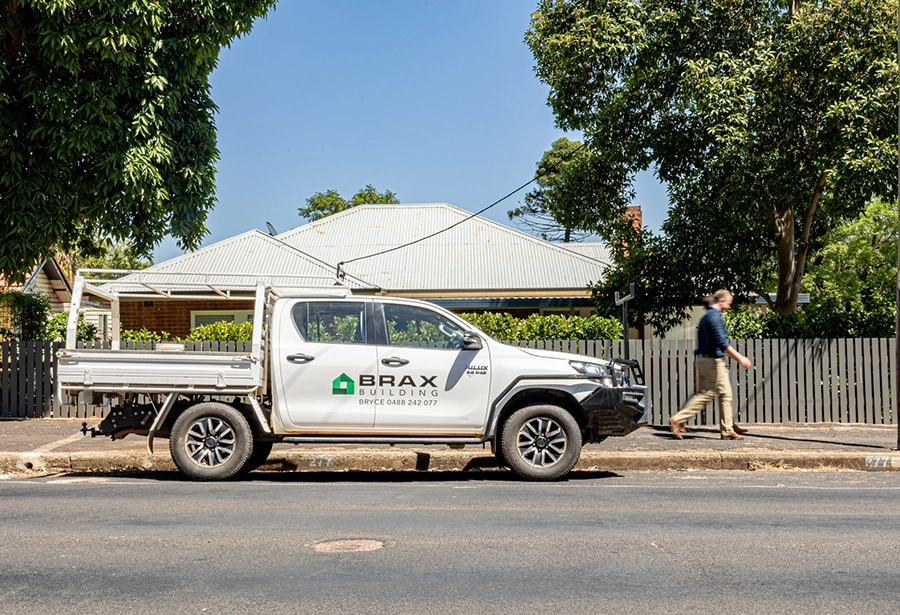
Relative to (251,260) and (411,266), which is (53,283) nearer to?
(251,260)

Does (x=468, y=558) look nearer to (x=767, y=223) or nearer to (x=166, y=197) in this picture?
(x=166, y=197)

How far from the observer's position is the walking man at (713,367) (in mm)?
11625

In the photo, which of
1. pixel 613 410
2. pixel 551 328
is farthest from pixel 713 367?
pixel 551 328

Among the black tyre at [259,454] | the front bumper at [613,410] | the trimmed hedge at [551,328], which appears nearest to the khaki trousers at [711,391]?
the front bumper at [613,410]

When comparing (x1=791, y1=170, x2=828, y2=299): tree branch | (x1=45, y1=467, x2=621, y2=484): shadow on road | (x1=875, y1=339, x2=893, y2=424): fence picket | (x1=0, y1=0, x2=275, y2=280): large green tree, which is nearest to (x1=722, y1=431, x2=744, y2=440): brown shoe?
(x1=45, y1=467, x2=621, y2=484): shadow on road

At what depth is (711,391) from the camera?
1172 cm

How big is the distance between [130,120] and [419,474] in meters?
7.15

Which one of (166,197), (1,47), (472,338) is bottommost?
(472,338)

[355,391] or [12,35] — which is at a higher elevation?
[12,35]

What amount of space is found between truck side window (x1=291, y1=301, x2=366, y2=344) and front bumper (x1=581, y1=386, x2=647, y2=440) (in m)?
2.45

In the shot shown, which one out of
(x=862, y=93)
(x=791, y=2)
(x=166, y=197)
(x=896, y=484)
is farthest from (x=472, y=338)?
(x=791, y=2)

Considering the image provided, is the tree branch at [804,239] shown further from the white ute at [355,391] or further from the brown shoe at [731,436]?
the white ute at [355,391]

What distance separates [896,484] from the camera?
9242mm

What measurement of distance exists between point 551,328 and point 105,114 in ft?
24.5
